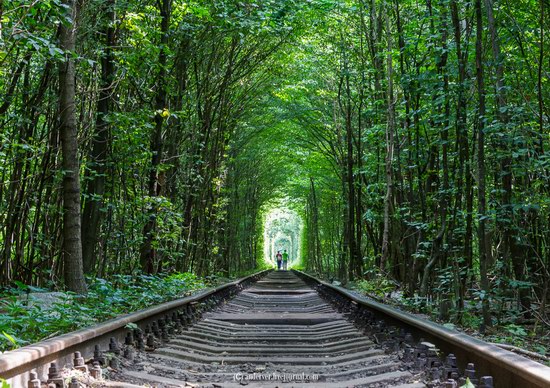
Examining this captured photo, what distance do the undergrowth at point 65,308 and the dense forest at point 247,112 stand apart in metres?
0.49

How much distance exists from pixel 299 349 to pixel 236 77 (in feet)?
37.6

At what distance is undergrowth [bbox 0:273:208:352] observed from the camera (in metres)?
4.29

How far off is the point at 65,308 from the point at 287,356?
6.66 feet

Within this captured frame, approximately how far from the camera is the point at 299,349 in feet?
18.2

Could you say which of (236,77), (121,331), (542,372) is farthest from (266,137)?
(542,372)

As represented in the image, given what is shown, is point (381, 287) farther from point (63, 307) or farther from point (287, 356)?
point (63, 307)

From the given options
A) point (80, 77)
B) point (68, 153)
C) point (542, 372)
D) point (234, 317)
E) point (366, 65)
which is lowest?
point (234, 317)

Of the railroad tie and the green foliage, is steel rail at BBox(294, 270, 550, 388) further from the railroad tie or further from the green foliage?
the green foliage

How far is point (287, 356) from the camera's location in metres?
5.23

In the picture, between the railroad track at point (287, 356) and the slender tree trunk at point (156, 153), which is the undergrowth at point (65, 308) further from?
the slender tree trunk at point (156, 153)

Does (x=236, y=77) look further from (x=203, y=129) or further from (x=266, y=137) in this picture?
(x=266, y=137)

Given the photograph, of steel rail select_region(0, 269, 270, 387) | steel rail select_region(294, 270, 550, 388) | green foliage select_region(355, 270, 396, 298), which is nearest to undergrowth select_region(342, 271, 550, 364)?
green foliage select_region(355, 270, 396, 298)

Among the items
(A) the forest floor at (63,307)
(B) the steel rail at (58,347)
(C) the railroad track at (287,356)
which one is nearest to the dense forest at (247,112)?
(A) the forest floor at (63,307)

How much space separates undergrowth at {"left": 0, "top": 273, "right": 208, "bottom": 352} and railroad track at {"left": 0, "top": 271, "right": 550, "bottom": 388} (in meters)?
0.41
